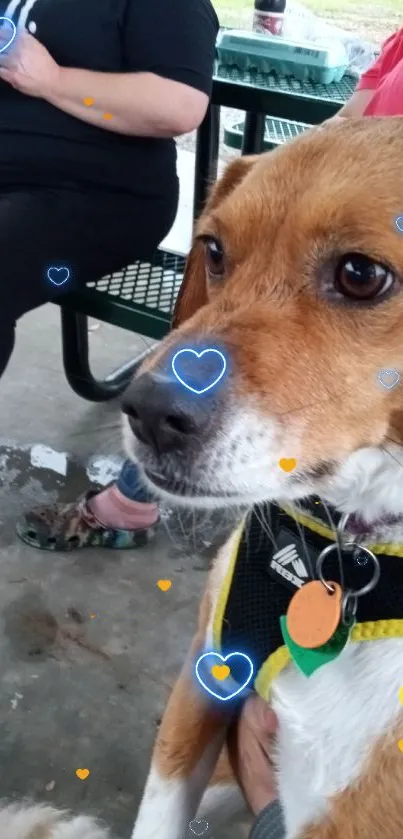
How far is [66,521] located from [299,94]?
1.15 metres

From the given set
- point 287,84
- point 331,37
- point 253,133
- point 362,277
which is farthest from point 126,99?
point 362,277

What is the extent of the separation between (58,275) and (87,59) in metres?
Answer: 0.47

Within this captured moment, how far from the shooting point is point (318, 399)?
2.92ft

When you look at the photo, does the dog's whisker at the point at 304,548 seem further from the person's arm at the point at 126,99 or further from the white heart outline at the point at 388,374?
the person's arm at the point at 126,99

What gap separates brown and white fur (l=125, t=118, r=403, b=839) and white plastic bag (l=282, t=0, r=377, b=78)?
1.38 meters

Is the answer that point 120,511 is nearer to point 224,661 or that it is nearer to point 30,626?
point 30,626

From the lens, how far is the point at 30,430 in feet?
8.14

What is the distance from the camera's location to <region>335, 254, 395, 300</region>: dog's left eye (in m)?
0.88

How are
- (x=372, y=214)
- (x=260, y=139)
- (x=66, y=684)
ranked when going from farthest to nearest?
(x=260, y=139)
(x=66, y=684)
(x=372, y=214)

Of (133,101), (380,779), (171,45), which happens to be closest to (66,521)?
(133,101)

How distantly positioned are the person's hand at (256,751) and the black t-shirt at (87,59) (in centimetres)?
119

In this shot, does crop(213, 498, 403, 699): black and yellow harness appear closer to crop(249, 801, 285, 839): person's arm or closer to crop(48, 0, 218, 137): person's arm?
crop(249, 801, 285, 839): person's arm

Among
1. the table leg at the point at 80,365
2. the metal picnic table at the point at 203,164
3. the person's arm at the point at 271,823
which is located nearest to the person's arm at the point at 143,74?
the metal picnic table at the point at 203,164

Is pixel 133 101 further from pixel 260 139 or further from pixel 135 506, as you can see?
pixel 135 506
